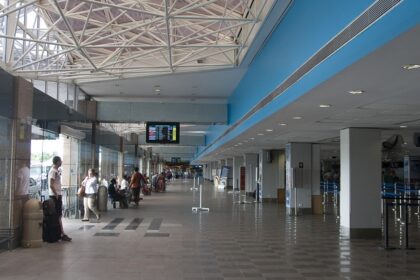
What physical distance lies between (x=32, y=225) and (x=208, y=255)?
387 centimetres

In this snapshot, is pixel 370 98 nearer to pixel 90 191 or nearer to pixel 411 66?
pixel 411 66

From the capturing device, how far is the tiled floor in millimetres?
8594

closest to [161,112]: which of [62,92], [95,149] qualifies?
[95,149]

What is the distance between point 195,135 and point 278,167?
21613mm

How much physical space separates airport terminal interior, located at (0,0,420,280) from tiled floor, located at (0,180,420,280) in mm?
50

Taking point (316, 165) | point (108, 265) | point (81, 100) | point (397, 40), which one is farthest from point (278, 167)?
point (397, 40)

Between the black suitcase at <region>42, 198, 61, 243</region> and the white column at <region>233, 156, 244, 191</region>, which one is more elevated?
the white column at <region>233, 156, 244, 191</region>

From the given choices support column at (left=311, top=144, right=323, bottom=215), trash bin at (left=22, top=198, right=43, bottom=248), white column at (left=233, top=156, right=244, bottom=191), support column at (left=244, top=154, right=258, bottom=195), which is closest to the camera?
trash bin at (left=22, top=198, right=43, bottom=248)

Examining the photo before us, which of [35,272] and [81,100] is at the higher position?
[81,100]

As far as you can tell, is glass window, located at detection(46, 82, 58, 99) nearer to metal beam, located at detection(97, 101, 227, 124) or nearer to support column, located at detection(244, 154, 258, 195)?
metal beam, located at detection(97, 101, 227, 124)

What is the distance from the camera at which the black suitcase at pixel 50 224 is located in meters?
11.8

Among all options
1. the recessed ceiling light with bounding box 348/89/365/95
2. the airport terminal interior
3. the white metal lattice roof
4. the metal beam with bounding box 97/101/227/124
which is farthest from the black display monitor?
the recessed ceiling light with bounding box 348/89/365/95

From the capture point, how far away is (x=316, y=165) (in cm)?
2161

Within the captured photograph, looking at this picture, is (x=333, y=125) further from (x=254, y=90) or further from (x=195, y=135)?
(x=195, y=135)
